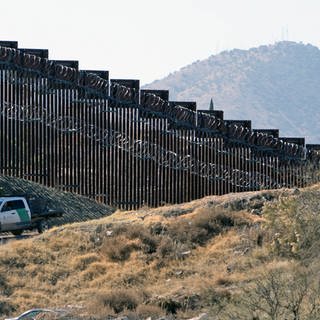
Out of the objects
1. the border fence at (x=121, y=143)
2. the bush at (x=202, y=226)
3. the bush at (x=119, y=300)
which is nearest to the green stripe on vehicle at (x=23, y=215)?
the bush at (x=202, y=226)

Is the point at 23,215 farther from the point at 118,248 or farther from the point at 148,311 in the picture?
the point at 148,311

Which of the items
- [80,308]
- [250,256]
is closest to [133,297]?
[80,308]

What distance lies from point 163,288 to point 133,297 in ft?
6.56

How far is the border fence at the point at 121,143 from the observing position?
61.3 meters

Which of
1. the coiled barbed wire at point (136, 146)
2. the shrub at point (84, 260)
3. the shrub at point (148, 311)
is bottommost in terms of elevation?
the shrub at point (148, 311)

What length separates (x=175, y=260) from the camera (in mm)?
40656

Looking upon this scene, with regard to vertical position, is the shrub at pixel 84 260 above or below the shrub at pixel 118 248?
below

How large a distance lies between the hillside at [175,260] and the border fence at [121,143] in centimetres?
1487

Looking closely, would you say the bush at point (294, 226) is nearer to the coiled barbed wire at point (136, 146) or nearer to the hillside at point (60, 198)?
the hillside at point (60, 198)

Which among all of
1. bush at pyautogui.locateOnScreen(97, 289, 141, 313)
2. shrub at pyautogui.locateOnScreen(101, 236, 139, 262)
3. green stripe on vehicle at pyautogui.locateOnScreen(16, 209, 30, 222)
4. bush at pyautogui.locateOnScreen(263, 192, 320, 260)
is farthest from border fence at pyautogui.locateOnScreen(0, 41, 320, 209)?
bush at pyautogui.locateOnScreen(97, 289, 141, 313)

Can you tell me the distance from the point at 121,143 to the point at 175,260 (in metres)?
21.7

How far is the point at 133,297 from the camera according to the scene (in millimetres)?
35875

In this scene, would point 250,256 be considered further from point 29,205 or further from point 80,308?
point 29,205

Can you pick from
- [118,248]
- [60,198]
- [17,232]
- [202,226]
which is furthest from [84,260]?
[60,198]
